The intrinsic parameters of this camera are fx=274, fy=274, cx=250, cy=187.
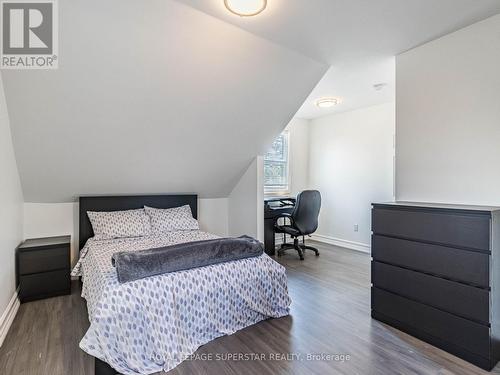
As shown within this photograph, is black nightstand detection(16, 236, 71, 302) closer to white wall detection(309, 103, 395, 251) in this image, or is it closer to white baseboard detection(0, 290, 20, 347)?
white baseboard detection(0, 290, 20, 347)

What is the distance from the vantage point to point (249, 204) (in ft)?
13.4

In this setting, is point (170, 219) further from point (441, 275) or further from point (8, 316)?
point (441, 275)

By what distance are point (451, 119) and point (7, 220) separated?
3.93 metres

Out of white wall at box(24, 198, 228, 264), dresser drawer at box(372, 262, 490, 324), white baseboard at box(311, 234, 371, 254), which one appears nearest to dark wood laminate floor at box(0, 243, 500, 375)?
dresser drawer at box(372, 262, 490, 324)

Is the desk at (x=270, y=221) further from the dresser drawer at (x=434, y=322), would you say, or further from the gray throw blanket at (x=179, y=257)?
the dresser drawer at (x=434, y=322)

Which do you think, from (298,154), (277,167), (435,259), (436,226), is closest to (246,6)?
(436,226)

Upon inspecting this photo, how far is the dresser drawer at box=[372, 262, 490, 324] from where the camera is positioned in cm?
180

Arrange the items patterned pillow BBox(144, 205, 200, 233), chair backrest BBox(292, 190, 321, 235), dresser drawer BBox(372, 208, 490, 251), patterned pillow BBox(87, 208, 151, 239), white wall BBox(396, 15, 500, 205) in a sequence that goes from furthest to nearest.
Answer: chair backrest BBox(292, 190, 321, 235), patterned pillow BBox(144, 205, 200, 233), patterned pillow BBox(87, 208, 151, 239), white wall BBox(396, 15, 500, 205), dresser drawer BBox(372, 208, 490, 251)

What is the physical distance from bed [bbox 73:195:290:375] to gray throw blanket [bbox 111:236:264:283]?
0.05m

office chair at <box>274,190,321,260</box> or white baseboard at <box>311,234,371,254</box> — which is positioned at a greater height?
office chair at <box>274,190,321,260</box>

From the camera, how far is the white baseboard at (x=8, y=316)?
6.94 ft

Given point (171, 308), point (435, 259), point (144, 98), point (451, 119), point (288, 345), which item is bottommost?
point (288, 345)

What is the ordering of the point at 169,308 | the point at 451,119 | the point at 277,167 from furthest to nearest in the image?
1. the point at 277,167
2. the point at 451,119
3. the point at 169,308

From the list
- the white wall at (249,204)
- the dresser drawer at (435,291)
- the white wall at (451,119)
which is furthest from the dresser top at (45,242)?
the white wall at (451,119)
